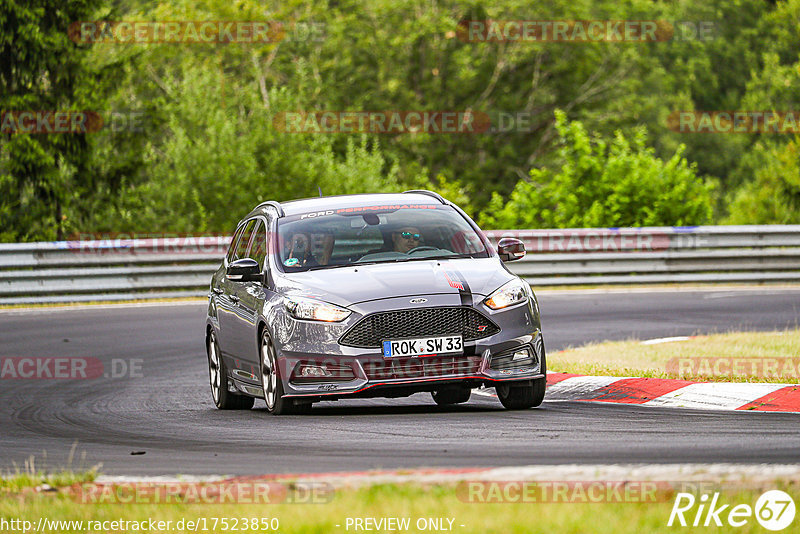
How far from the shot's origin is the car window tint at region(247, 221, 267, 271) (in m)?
11.1

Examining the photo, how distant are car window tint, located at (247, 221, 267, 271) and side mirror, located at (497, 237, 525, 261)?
1.86 m

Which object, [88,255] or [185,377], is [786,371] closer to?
[185,377]

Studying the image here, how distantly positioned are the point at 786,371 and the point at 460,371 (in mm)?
3233

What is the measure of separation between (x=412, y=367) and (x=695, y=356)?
4.38 m

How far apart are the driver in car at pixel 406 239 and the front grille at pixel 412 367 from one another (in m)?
1.36

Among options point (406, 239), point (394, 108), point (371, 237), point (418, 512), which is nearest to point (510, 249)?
point (406, 239)

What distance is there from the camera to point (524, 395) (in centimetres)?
1000

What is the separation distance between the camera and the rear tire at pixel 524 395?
995cm

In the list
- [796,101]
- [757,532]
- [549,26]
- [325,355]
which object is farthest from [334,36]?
[757,532]

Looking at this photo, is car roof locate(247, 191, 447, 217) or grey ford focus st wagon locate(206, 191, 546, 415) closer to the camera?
grey ford focus st wagon locate(206, 191, 546, 415)

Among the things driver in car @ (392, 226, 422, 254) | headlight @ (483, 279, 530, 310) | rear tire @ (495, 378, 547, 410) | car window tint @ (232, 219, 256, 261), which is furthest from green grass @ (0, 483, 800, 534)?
car window tint @ (232, 219, 256, 261)

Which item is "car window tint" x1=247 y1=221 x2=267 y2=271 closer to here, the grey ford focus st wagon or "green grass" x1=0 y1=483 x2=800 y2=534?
the grey ford focus st wagon

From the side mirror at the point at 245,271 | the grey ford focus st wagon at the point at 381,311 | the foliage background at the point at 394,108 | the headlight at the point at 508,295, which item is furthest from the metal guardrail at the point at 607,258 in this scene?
the headlight at the point at 508,295

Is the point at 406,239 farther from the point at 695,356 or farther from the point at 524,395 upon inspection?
the point at 695,356
